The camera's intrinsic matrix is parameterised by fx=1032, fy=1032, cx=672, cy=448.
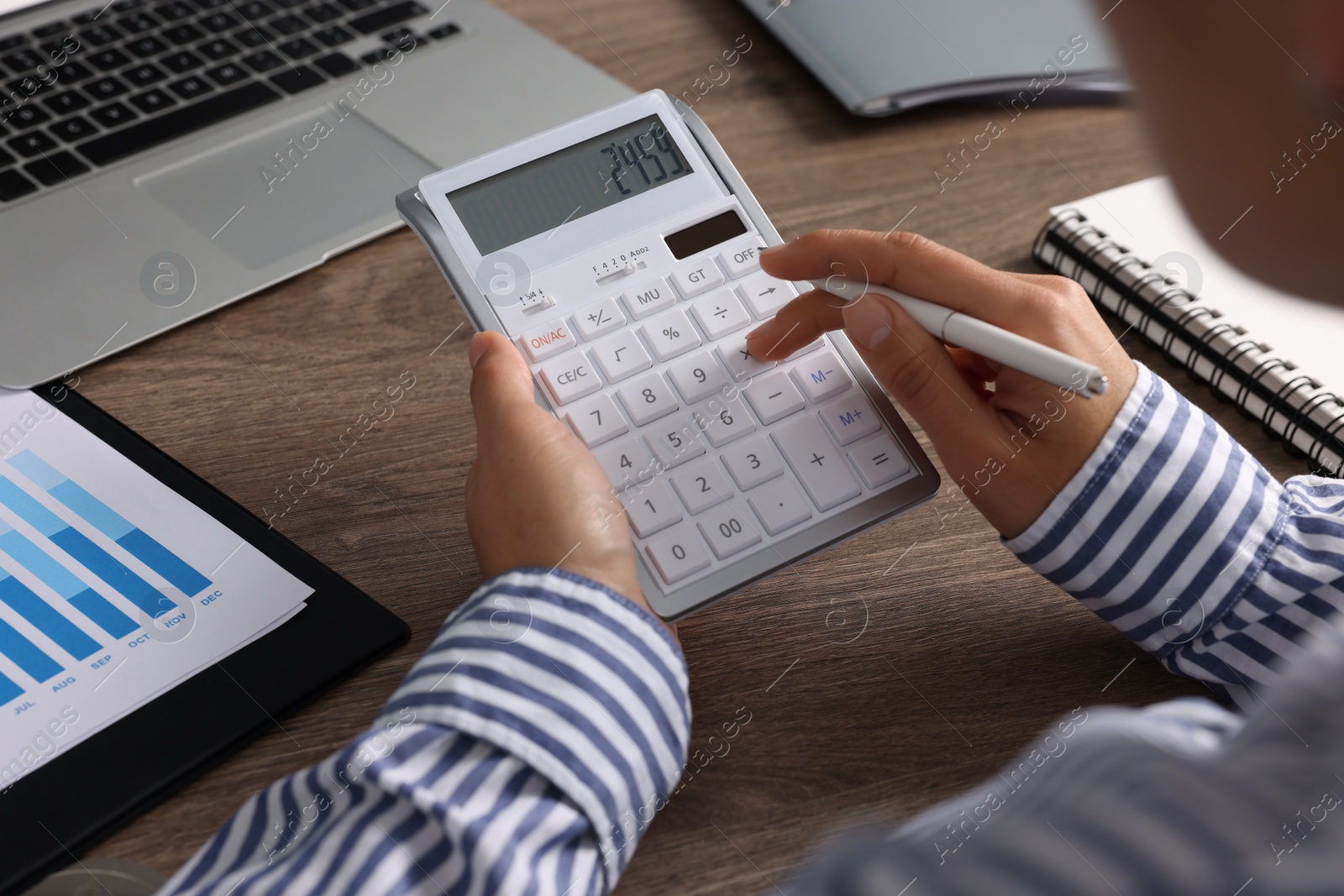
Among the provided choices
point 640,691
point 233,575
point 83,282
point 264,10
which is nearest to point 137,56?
point 264,10

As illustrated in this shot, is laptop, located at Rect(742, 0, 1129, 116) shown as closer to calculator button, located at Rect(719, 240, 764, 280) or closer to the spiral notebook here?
the spiral notebook

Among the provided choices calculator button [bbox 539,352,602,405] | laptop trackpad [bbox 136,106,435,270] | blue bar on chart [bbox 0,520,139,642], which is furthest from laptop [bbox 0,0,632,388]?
calculator button [bbox 539,352,602,405]

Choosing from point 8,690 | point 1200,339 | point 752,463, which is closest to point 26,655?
point 8,690

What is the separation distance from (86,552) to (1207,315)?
1.92 ft

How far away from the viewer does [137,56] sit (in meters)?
0.70

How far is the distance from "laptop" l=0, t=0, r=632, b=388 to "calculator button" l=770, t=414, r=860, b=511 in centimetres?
31

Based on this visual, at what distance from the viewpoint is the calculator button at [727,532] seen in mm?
448

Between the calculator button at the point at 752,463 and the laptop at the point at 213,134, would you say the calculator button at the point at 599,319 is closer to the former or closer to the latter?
the calculator button at the point at 752,463

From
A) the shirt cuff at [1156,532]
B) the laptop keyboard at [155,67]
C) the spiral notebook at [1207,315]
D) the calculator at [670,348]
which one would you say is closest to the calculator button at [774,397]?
the calculator at [670,348]

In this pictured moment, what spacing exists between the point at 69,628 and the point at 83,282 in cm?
25

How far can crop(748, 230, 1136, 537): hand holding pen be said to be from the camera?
462 millimetres

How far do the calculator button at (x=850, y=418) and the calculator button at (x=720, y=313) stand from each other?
0.20ft

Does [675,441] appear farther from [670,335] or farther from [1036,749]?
[1036,749]

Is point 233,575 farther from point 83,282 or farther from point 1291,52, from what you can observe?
point 1291,52
